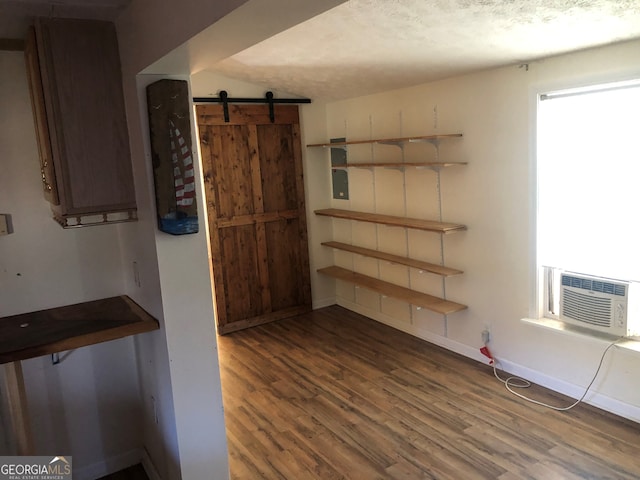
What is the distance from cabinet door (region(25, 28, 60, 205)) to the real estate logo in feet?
3.91

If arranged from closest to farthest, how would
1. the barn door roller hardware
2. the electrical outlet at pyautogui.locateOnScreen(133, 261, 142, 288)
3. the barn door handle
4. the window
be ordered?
the electrical outlet at pyautogui.locateOnScreen(133, 261, 142, 288), the window, the barn door roller hardware, the barn door handle

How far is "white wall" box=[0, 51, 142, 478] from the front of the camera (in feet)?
7.92

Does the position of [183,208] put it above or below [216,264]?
above

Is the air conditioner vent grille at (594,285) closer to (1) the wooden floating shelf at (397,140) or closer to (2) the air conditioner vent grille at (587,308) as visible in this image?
(2) the air conditioner vent grille at (587,308)

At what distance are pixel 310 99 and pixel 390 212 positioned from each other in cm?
149

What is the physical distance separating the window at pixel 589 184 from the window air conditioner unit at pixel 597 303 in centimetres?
7

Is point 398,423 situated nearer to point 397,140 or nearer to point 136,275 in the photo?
point 136,275

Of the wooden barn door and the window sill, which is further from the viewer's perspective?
the wooden barn door

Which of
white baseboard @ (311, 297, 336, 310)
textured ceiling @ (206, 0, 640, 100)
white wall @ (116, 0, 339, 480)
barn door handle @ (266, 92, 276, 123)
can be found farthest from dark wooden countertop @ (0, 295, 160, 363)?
white baseboard @ (311, 297, 336, 310)

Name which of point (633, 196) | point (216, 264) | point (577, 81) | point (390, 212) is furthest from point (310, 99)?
point (633, 196)

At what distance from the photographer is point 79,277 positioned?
2598mm

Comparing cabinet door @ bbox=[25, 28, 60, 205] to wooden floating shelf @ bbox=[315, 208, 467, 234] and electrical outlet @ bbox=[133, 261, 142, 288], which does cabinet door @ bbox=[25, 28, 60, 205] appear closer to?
electrical outlet @ bbox=[133, 261, 142, 288]

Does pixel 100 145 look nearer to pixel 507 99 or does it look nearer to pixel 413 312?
pixel 507 99

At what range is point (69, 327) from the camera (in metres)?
2.25
